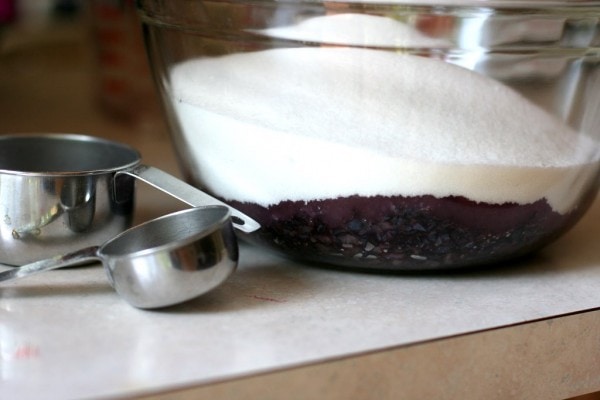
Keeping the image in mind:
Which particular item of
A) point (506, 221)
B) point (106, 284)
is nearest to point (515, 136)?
point (506, 221)

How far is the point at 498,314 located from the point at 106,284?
251mm

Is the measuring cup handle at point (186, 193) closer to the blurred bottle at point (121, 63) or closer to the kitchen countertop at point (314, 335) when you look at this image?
the kitchen countertop at point (314, 335)

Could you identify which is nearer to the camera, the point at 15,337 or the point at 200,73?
the point at 15,337

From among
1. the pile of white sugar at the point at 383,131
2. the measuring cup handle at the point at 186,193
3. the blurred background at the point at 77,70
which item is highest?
the pile of white sugar at the point at 383,131

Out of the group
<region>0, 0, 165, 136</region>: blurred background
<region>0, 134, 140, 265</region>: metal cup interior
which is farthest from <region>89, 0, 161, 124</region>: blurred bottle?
<region>0, 134, 140, 265</region>: metal cup interior

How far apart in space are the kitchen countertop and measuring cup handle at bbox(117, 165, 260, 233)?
0.04 metres

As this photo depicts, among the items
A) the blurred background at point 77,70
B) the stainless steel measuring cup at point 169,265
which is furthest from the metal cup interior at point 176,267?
the blurred background at point 77,70

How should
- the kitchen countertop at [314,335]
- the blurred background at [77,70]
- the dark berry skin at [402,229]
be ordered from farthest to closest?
the blurred background at [77,70] < the dark berry skin at [402,229] < the kitchen countertop at [314,335]

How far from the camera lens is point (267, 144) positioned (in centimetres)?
56

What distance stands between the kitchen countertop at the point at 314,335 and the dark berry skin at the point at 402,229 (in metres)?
0.02

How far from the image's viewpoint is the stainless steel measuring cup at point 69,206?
1.82 feet

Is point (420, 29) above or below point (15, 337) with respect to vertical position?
above

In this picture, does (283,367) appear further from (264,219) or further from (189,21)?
(189,21)

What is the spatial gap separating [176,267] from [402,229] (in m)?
0.15
